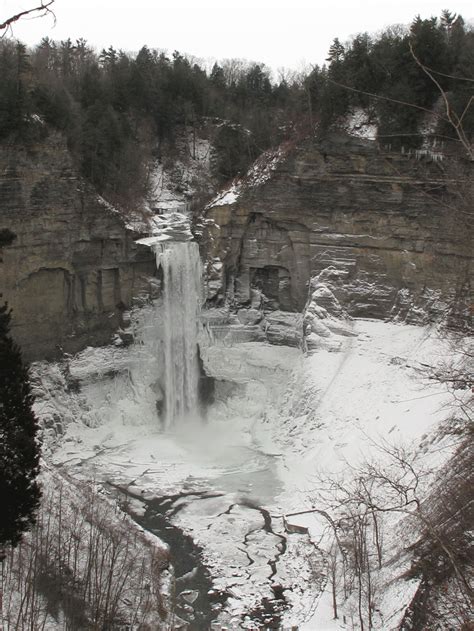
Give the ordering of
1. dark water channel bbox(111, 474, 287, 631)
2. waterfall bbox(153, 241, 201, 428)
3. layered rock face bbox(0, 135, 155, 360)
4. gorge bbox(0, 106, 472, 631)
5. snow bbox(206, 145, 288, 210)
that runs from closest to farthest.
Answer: dark water channel bbox(111, 474, 287, 631), gorge bbox(0, 106, 472, 631), layered rock face bbox(0, 135, 155, 360), snow bbox(206, 145, 288, 210), waterfall bbox(153, 241, 201, 428)

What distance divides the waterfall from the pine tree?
58.3ft

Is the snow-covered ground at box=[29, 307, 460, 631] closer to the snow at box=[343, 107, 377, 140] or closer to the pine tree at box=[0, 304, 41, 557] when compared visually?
the pine tree at box=[0, 304, 41, 557]

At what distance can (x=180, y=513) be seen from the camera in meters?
21.0

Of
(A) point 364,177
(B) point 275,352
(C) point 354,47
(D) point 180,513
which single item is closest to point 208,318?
(B) point 275,352

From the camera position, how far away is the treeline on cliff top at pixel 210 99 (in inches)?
1069

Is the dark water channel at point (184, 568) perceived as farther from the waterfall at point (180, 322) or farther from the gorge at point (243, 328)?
the waterfall at point (180, 322)

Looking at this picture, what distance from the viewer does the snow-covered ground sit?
17609 mm

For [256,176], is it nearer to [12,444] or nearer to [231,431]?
[231,431]

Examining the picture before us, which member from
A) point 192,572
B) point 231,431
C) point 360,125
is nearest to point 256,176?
point 360,125

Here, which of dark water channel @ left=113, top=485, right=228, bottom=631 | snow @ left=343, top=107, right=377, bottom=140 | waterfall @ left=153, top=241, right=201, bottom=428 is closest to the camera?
dark water channel @ left=113, top=485, right=228, bottom=631

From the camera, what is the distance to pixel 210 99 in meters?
42.1

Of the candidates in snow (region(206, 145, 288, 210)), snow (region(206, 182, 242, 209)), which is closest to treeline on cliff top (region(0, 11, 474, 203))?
snow (region(206, 145, 288, 210))

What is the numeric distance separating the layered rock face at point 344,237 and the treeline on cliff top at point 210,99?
1.67 meters

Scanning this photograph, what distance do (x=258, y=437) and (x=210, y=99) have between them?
24090 mm
